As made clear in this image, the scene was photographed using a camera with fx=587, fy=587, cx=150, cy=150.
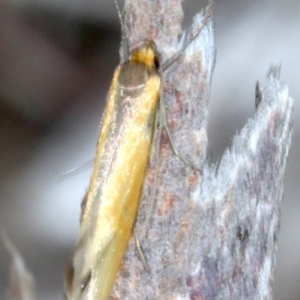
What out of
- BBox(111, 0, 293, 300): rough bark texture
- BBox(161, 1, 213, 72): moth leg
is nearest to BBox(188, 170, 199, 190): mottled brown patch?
BBox(111, 0, 293, 300): rough bark texture

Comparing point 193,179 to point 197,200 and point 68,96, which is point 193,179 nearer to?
point 197,200

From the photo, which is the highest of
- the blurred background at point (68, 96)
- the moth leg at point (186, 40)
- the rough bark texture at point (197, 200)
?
the blurred background at point (68, 96)

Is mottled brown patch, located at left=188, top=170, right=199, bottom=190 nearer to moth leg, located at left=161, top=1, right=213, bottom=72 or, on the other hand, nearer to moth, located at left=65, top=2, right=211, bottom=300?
moth, located at left=65, top=2, right=211, bottom=300

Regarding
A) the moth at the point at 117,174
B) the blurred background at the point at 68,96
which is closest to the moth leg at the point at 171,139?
the moth at the point at 117,174

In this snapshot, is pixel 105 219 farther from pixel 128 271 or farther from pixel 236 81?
pixel 236 81

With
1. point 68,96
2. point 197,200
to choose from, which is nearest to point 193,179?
point 197,200

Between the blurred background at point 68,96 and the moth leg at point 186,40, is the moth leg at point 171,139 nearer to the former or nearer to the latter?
the moth leg at point 186,40
